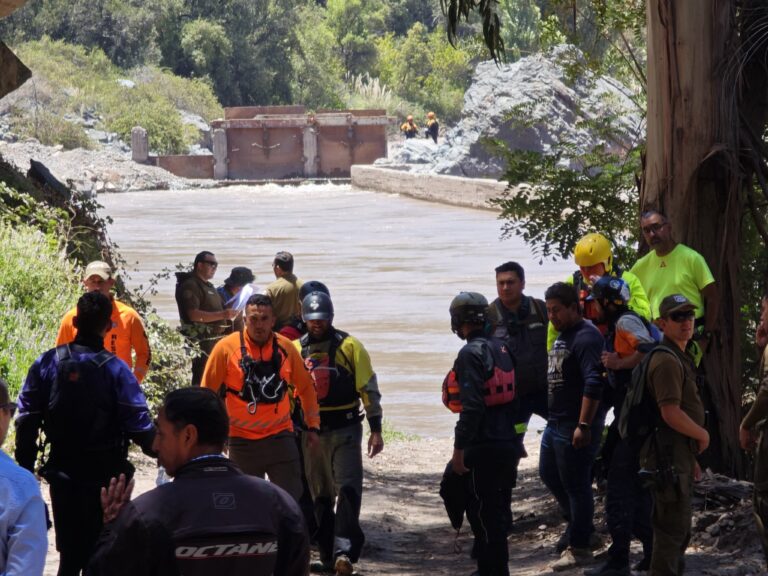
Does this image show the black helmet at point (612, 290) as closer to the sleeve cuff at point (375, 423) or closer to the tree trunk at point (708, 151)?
the sleeve cuff at point (375, 423)

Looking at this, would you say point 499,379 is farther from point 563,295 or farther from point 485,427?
point 563,295

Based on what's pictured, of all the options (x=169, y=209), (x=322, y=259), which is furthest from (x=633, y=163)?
(x=169, y=209)

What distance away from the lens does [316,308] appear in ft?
24.2

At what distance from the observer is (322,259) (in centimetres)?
2962

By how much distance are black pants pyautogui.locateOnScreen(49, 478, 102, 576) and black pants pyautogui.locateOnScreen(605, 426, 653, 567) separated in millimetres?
2590

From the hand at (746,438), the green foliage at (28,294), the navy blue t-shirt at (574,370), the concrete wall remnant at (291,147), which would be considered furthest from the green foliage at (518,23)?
the hand at (746,438)

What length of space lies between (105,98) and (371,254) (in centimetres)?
3947

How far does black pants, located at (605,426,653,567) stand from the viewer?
22.4 feet

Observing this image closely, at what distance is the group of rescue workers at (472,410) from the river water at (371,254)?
5.89 meters

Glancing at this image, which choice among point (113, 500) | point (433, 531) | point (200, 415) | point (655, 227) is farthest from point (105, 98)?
point (200, 415)

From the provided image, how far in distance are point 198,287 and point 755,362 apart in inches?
177

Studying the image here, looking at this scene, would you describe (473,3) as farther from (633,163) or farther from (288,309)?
(288,309)

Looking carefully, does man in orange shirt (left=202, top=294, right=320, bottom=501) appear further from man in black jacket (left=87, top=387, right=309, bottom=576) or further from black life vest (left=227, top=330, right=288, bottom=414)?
man in black jacket (left=87, top=387, right=309, bottom=576)

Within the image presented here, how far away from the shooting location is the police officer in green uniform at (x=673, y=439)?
592 centimetres
